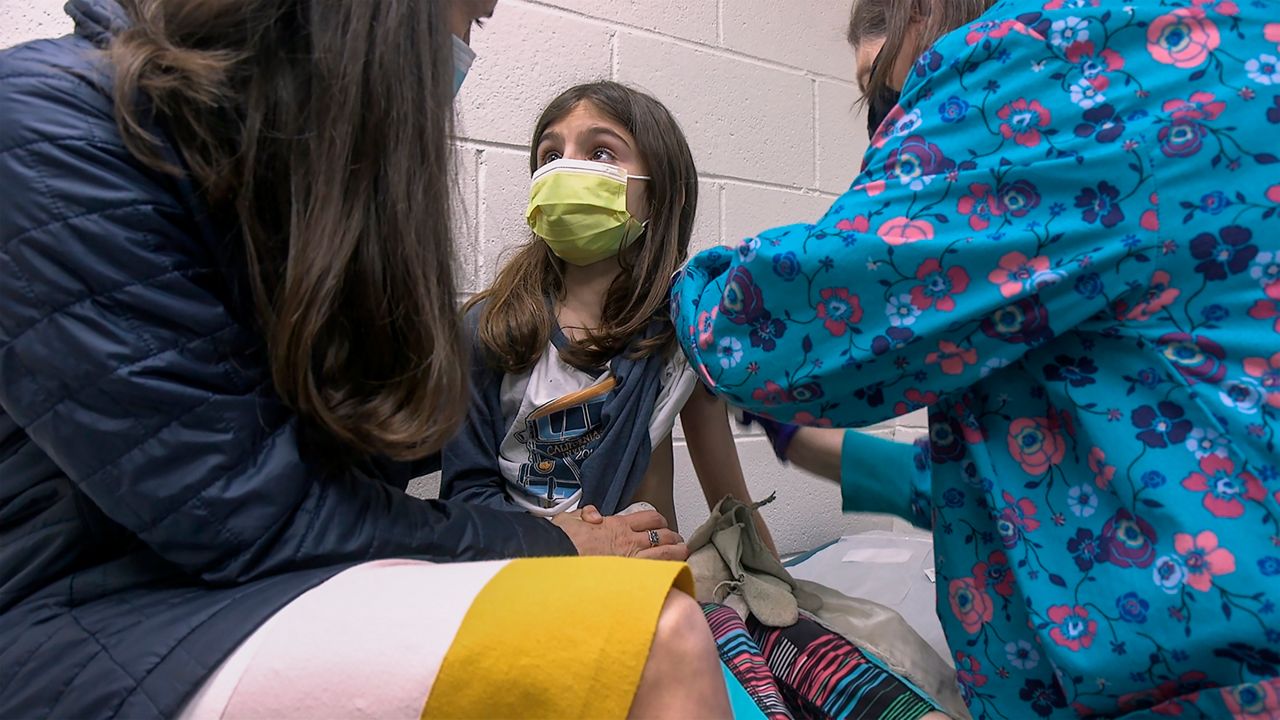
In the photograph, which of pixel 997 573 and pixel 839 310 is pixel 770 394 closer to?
pixel 839 310

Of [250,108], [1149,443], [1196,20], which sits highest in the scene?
[1196,20]

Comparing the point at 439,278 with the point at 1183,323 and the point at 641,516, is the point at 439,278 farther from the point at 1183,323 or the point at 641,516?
the point at 1183,323

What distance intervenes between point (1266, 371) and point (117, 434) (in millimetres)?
960

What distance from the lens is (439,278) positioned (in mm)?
792

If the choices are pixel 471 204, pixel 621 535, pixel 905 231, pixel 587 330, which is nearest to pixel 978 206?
pixel 905 231

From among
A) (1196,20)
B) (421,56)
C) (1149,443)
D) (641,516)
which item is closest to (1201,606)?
(1149,443)

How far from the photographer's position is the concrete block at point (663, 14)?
171 cm

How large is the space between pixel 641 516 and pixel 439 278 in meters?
0.54

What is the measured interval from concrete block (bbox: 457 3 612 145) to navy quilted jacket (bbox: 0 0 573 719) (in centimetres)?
88

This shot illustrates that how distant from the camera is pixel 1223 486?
2.30 ft

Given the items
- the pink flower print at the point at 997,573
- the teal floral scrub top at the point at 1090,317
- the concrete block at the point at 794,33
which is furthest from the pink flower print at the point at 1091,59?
the concrete block at the point at 794,33

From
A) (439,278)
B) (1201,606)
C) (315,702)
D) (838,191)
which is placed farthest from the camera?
(838,191)

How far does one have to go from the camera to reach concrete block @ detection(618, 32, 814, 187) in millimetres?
1806

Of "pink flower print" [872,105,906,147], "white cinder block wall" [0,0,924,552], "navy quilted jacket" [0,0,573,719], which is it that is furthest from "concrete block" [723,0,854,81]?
"navy quilted jacket" [0,0,573,719]
